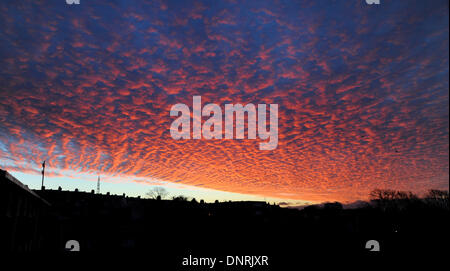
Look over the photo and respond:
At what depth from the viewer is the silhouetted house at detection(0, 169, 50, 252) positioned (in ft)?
17.7

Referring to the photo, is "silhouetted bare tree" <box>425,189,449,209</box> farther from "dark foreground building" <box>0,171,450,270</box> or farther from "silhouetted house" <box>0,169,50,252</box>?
"silhouetted house" <box>0,169,50,252</box>

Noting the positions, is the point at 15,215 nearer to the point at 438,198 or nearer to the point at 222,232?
the point at 222,232

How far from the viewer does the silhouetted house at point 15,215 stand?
539 cm

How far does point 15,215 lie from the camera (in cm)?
612

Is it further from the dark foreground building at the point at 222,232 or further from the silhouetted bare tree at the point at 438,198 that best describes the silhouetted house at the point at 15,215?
the silhouetted bare tree at the point at 438,198

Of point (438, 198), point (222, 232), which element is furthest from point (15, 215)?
point (438, 198)

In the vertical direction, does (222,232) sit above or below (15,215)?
below

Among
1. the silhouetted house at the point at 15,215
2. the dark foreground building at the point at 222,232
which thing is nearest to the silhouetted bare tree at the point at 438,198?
the dark foreground building at the point at 222,232

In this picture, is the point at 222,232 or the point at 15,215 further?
the point at 222,232

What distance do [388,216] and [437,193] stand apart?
39.0 metres

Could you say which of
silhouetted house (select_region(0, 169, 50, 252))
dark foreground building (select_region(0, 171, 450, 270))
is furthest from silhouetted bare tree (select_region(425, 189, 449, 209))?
silhouetted house (select_region(0, 169, 50, 252))
